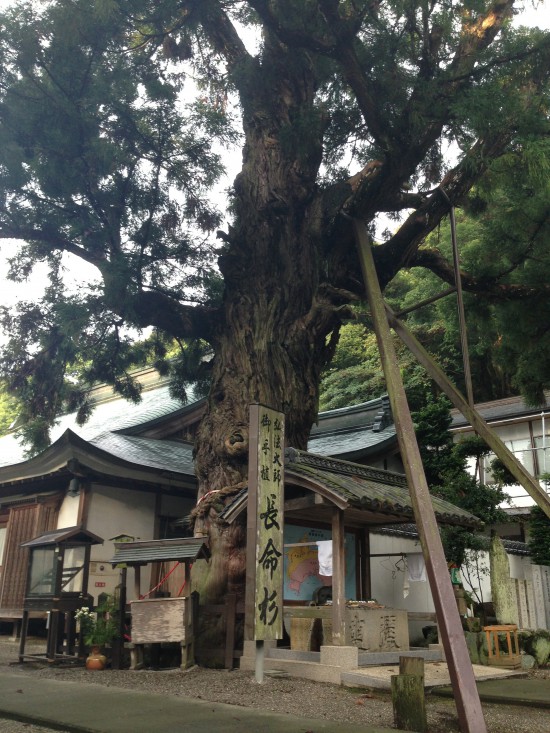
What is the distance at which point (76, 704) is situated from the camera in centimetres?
623

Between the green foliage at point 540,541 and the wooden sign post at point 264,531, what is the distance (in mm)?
9222

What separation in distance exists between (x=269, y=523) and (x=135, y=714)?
2.61 m

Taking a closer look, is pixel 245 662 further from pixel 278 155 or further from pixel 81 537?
pixel 278 155

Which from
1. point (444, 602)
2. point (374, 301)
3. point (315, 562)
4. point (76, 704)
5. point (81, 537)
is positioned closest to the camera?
point (444, 602)

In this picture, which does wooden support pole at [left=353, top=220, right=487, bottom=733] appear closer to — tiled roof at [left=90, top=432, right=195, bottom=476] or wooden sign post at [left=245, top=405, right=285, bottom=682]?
wooden sign post at [left=245, top=405, right=285, bottom=682]

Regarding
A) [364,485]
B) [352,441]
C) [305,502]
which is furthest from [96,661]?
[352,441]

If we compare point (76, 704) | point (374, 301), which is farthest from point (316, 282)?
point (76, 704)

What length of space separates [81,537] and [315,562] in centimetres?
378

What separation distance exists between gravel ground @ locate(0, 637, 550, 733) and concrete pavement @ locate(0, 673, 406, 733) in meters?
0.29

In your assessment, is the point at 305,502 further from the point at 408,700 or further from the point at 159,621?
the point at 408,700

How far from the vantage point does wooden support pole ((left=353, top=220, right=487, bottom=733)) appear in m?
5.15

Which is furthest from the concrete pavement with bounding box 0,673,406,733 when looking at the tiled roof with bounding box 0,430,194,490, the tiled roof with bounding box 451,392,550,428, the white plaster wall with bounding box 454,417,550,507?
the white plaster wall with bounding box 454,417,550,507

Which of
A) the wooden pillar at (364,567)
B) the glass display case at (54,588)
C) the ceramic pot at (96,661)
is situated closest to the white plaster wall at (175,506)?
the glass display case at (54,588)

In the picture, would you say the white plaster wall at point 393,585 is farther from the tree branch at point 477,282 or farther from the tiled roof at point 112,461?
the tree branch at point 477,282
